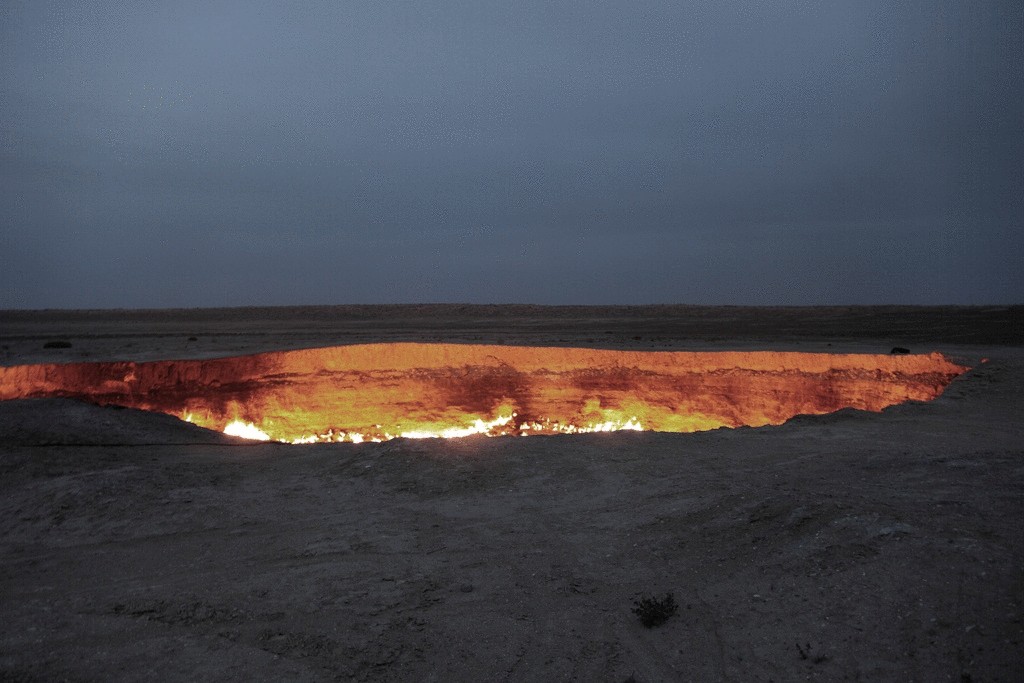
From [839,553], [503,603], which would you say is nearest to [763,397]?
[839,553]

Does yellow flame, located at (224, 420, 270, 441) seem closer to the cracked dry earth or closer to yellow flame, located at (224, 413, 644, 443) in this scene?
yellow flame, located at (224, 413, 644, 443)

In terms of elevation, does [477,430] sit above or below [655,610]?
below

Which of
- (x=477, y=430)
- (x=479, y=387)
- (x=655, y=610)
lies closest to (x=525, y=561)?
(x=655, y=610)

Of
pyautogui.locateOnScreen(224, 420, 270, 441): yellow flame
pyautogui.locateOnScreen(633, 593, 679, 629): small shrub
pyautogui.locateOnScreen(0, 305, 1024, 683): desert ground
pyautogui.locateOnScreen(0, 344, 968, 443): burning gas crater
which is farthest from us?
pyautogui.locateOnScreen(224, 420, 270, 441): yellow flame

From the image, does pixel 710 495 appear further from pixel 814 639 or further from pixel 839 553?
pixel 814 639

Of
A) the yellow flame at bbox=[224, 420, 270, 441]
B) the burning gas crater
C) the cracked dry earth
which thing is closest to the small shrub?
the cracked dry earth

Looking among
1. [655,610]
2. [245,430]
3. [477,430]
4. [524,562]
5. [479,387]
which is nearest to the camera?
[655,610]

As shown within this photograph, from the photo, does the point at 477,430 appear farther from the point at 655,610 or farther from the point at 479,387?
the point at 655,610
